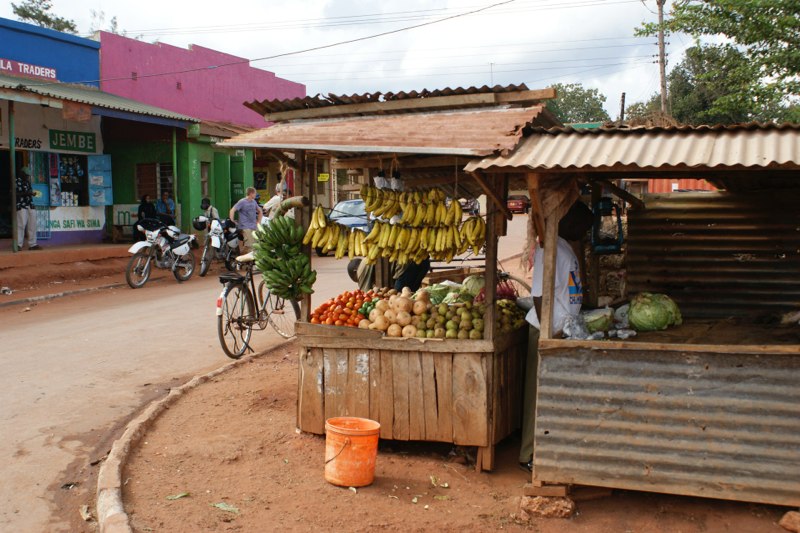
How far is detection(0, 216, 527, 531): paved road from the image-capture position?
18.1 feet

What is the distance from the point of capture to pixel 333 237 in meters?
6.39

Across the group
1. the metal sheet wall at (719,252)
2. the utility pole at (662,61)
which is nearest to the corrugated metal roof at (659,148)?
the metal sheet wall at (719,252)

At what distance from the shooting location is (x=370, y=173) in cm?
790

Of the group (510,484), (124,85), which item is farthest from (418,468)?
(124,85)

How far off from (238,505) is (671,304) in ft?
12.4

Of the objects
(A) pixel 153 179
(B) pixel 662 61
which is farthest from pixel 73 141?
(B) pixel 662 61

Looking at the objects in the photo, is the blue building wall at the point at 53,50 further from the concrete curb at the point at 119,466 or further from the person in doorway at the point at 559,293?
the person in doorway at the point at 559,293

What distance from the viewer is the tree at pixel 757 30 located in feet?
47.8

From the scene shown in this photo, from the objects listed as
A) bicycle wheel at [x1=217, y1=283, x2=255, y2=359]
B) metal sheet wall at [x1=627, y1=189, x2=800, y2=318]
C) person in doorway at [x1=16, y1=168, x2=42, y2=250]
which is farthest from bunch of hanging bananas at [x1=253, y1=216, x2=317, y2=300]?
person in doorway at [x1=16, y1=168, x2=42, y2=250]

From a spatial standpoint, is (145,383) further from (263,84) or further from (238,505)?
(263,84)

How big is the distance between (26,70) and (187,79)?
6743 millimetres

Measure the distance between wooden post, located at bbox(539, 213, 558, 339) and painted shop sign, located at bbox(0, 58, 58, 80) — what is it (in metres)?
16.3

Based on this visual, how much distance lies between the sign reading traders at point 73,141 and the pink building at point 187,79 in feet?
6.67

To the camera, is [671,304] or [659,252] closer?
[671,304]
